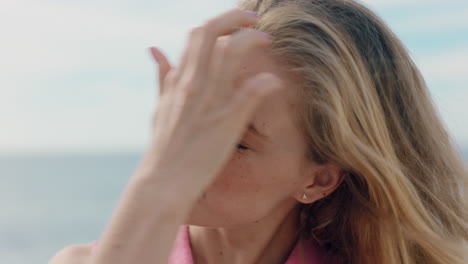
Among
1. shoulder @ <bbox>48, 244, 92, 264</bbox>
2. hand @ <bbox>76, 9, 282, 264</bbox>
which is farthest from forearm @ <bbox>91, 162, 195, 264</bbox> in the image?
shoulder @ <bbox>48, 244, 92, 264</bbox>

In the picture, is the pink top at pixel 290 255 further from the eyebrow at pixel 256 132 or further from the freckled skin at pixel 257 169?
the eyebrow at pixel 256 132

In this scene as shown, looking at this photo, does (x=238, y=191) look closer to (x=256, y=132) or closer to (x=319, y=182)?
(x=256, y=132)

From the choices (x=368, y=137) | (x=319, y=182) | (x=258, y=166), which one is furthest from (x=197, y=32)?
(x=319, y=182)

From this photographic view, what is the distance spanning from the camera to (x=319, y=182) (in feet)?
7.11

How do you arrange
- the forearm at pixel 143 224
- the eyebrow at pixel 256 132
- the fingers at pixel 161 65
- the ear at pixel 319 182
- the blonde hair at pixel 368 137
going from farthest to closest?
the ear at pixel 319 182
the blonde hair at pixel 368 137
the eyebrow at pixel 256 132
the fingers at pixel 161 65
the forearm at pixel 143 224

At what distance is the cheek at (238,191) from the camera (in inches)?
76.2

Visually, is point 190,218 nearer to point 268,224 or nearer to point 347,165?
point 268,224

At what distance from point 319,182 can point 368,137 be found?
0.82 ft

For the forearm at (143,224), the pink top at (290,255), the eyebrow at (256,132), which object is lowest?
the pink top at (290,255)

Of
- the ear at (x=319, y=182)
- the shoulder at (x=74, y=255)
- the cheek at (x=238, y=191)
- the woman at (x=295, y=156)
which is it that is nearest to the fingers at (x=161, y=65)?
the woman at (x=295, y=156)

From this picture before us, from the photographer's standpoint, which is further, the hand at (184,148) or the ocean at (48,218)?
the ocean at (48,218)

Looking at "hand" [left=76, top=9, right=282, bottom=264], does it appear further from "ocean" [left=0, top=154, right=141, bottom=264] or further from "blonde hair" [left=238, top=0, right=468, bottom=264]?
"ocean" [left=0, top=154, right=141, bottom=264]

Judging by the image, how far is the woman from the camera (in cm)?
145

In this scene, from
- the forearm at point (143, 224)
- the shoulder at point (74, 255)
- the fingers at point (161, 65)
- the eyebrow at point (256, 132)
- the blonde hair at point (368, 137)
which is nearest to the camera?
the forearm at point (143, 224)
